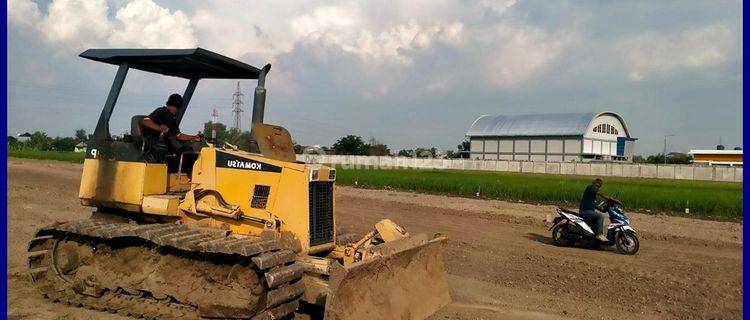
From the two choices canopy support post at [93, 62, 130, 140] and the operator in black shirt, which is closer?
the operator in black shirt

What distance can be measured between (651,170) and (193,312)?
148 feet

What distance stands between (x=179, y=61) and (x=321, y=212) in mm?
2548

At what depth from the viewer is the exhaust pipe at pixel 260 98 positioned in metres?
6.82

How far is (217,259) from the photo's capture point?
19.1 feet

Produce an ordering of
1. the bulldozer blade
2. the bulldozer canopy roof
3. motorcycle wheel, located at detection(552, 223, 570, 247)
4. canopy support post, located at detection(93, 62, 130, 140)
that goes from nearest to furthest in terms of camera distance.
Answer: the bulldozer blade → the bulldozer canopy roof → canopy support post, located at detection(93, 62, 130, 140) → motorcycle wheel, located at detection(552, 223, 570, 247)

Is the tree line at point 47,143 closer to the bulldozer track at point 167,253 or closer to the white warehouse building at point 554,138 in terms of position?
the white warehouse building at point 554,138

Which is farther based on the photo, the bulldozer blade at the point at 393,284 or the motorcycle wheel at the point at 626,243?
the motorcycle wheel at the point at 626,243

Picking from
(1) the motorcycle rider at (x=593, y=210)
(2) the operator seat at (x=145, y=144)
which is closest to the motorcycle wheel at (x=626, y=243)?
(1) the motorcycle rider at (x=593, y=210)

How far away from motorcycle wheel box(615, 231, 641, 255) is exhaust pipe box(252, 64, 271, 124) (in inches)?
311

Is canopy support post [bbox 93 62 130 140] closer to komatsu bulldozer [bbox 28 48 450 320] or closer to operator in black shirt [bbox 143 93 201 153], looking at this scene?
komatsu bulldozer [bbox 28 48 450 320]

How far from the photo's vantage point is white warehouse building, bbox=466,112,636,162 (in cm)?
6956

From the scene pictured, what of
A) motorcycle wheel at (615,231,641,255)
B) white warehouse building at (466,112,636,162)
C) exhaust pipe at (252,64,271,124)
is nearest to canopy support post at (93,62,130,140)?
exhaust pipe at (252,64,271,124)

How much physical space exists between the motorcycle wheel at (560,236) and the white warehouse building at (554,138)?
5979 cm

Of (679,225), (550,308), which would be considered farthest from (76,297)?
(679,225)
